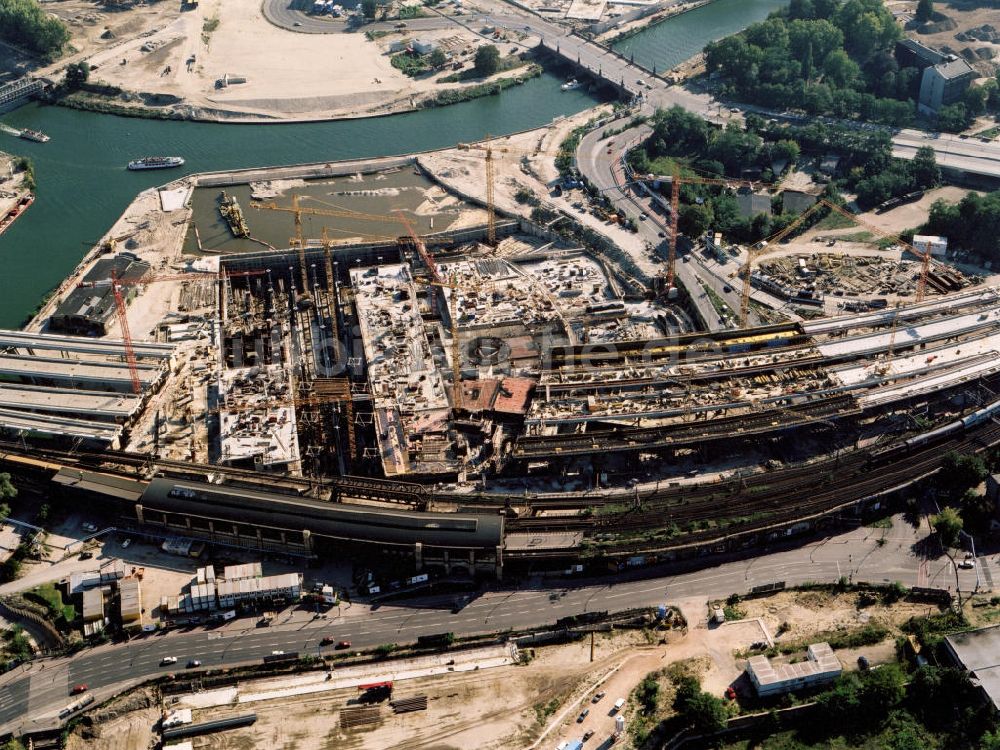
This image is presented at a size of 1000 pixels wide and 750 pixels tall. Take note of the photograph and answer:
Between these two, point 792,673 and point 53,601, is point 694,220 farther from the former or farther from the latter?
point 53,601

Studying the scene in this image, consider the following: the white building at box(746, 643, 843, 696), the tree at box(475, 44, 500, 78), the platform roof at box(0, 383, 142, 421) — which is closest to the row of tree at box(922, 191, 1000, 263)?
the white building at box(746, 643, 843, 696)

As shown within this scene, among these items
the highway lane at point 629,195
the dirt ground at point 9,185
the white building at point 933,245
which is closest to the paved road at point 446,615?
the highway lane at point 629,195

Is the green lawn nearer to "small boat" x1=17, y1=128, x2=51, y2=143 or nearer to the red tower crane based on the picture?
the red tower crane

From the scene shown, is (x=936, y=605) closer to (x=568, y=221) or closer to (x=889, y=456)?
(x=889, y=456)

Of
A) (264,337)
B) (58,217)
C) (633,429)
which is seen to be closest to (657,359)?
(633,429)

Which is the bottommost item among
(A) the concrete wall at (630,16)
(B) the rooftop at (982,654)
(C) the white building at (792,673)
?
(C) the white building at (792,673)

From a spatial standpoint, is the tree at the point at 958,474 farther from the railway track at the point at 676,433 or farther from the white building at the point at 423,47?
the white building at the point at 423,47

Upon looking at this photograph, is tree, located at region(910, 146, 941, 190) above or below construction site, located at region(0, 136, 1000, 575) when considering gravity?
above

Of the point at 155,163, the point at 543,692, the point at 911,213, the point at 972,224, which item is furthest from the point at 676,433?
the point at 155,163
